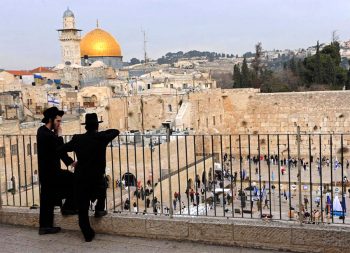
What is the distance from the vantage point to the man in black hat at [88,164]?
4633mm

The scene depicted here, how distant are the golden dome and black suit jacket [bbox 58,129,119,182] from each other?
4201 cm

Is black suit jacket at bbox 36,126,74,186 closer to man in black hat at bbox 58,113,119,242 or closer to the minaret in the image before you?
man in black hat at bbox 58,113,119,242

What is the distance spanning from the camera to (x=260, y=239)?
433cm

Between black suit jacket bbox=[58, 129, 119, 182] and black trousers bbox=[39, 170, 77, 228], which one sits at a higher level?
black suit jacket bbox=[58, 129, 119, 182]

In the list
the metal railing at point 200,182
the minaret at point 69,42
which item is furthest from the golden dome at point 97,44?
the metal railing at point 200,182

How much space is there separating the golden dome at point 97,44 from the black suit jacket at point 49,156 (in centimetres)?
4175

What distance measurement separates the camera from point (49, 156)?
4.91 metres

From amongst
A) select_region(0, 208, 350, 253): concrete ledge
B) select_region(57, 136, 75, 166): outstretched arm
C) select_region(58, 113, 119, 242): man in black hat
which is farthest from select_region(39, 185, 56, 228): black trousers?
select_region(58, 113, 119, 242): man in black hat

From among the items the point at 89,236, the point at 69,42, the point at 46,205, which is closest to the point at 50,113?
the point at 46,205

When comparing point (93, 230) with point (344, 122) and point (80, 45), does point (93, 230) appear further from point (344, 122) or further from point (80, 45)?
point (80, 45)

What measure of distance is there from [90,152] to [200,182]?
34.0 ft

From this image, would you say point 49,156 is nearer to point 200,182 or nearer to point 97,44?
point 200,182

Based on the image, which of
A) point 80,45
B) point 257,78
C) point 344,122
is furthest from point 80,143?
point 80,45

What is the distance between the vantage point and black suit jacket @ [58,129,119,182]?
4.63 metres
